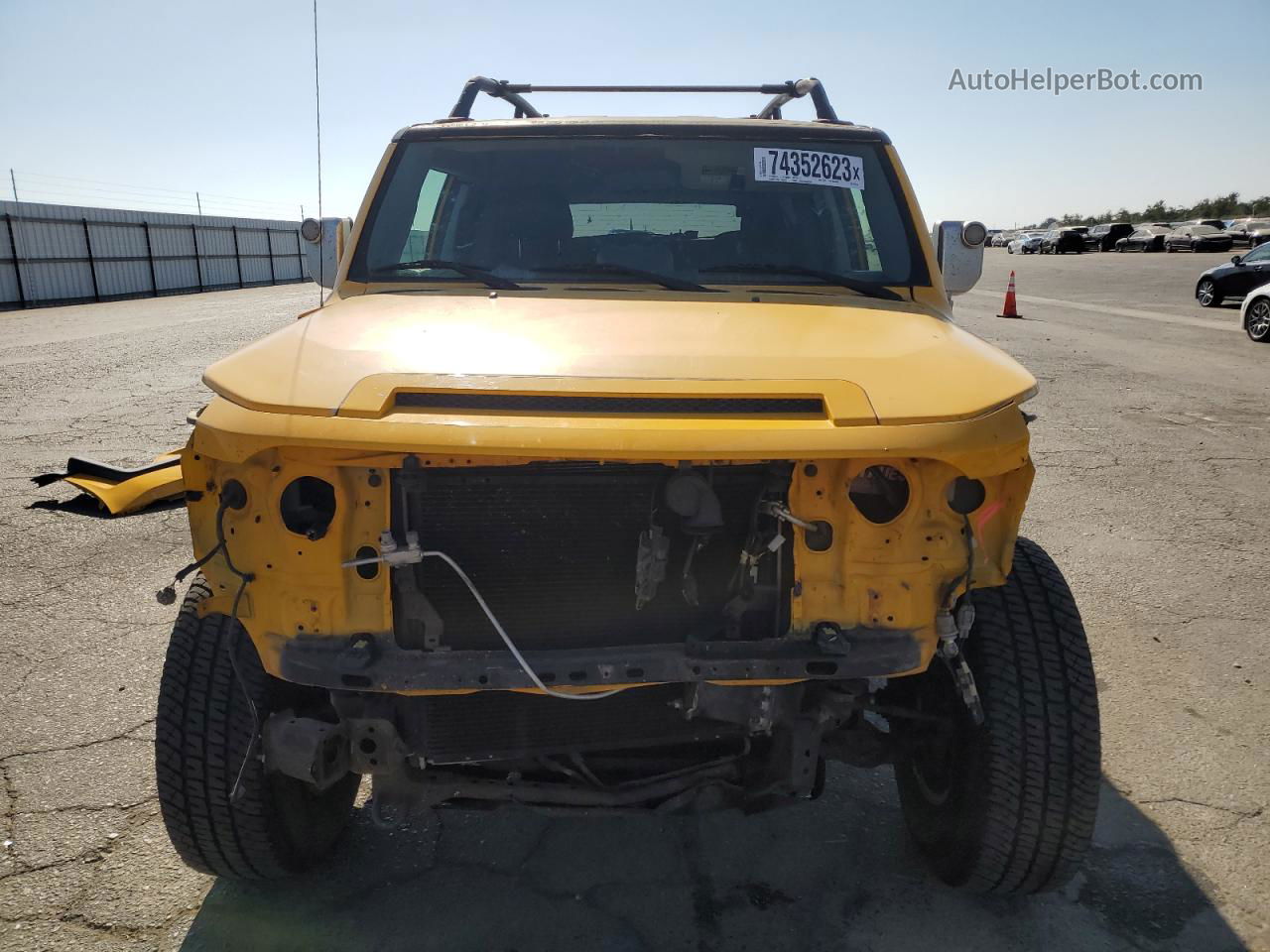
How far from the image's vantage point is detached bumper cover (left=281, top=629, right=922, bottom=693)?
1878mm

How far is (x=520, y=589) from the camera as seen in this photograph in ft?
6.48

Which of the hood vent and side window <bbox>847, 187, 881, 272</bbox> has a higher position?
side window <bbox>847, 187, 881, 272</bbox>

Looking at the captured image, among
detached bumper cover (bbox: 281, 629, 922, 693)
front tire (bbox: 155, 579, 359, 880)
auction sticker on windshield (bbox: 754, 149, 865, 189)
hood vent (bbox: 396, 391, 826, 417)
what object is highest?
auction sticker on windshield (bbox: 754, 149, 865, 189)

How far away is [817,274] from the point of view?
9.36 ft

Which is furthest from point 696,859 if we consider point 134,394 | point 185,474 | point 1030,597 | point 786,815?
point 134,394

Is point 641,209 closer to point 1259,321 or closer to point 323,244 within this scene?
point 323,244

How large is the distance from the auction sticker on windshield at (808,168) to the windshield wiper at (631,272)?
0.52 metres

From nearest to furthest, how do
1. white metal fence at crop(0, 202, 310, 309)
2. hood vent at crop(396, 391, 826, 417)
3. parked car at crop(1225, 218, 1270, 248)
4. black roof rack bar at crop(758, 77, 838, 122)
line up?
hood vent at crop(396, 391, 826, 417), black roof rack bar at crop(758, 77, 838, 122), white metal fence at crop(0, 202, 310, 309), parked car at crop(1225, 218, 1270, 248)

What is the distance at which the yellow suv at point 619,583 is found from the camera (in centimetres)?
185

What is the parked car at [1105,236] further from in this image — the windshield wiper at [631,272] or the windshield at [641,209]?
the windshield wiper at [631,272]

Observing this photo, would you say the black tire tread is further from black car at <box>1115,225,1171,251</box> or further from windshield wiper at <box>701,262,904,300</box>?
black car at <box>1115,225,1171,251</box>

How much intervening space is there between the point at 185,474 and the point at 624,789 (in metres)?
1.21

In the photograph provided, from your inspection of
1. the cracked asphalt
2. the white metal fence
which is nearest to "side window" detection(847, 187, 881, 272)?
the cracked asphalt

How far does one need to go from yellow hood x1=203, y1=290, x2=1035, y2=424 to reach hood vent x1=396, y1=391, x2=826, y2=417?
0.02m
